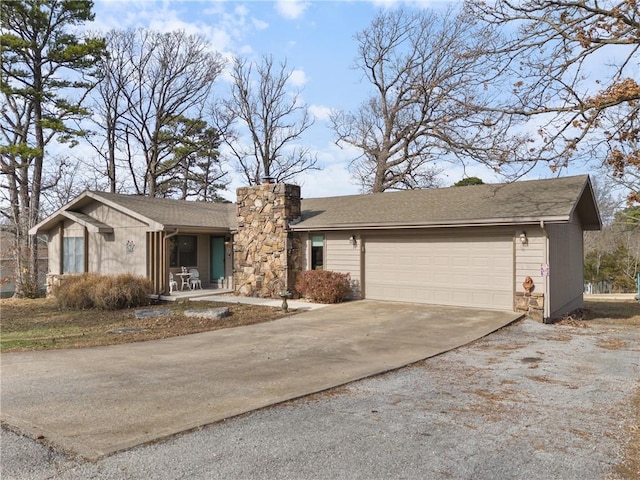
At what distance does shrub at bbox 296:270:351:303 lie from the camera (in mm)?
13922

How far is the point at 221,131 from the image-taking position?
33094 mm

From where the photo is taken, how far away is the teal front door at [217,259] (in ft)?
61.0

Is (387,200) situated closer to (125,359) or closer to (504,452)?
(125,359)

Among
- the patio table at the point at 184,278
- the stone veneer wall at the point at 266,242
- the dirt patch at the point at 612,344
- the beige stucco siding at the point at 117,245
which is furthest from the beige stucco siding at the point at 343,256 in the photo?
the dirt patch at the point at 612,344

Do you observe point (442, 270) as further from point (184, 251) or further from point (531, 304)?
point (184, 251)

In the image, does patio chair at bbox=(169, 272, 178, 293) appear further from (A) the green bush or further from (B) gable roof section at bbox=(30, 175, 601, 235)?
(B) gable roof section at bbox=(30, 175, 601, 235)

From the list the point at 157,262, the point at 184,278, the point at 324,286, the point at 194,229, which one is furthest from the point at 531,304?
the point at 184,278

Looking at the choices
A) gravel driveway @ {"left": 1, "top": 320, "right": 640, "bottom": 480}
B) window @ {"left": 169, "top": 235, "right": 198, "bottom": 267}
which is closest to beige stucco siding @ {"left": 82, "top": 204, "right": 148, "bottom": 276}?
window @ {"left": 169, "top": 235, "right": 198, "bottom": 267}

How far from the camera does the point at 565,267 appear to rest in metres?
13.3

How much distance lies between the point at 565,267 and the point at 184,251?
12.9 metres

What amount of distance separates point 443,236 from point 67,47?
62.7 feet

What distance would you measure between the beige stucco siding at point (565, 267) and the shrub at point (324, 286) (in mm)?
5662

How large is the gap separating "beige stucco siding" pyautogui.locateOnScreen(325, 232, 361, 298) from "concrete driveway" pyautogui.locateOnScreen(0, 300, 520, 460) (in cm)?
343

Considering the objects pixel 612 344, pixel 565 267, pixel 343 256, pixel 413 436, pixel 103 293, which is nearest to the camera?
pixel 413 436
